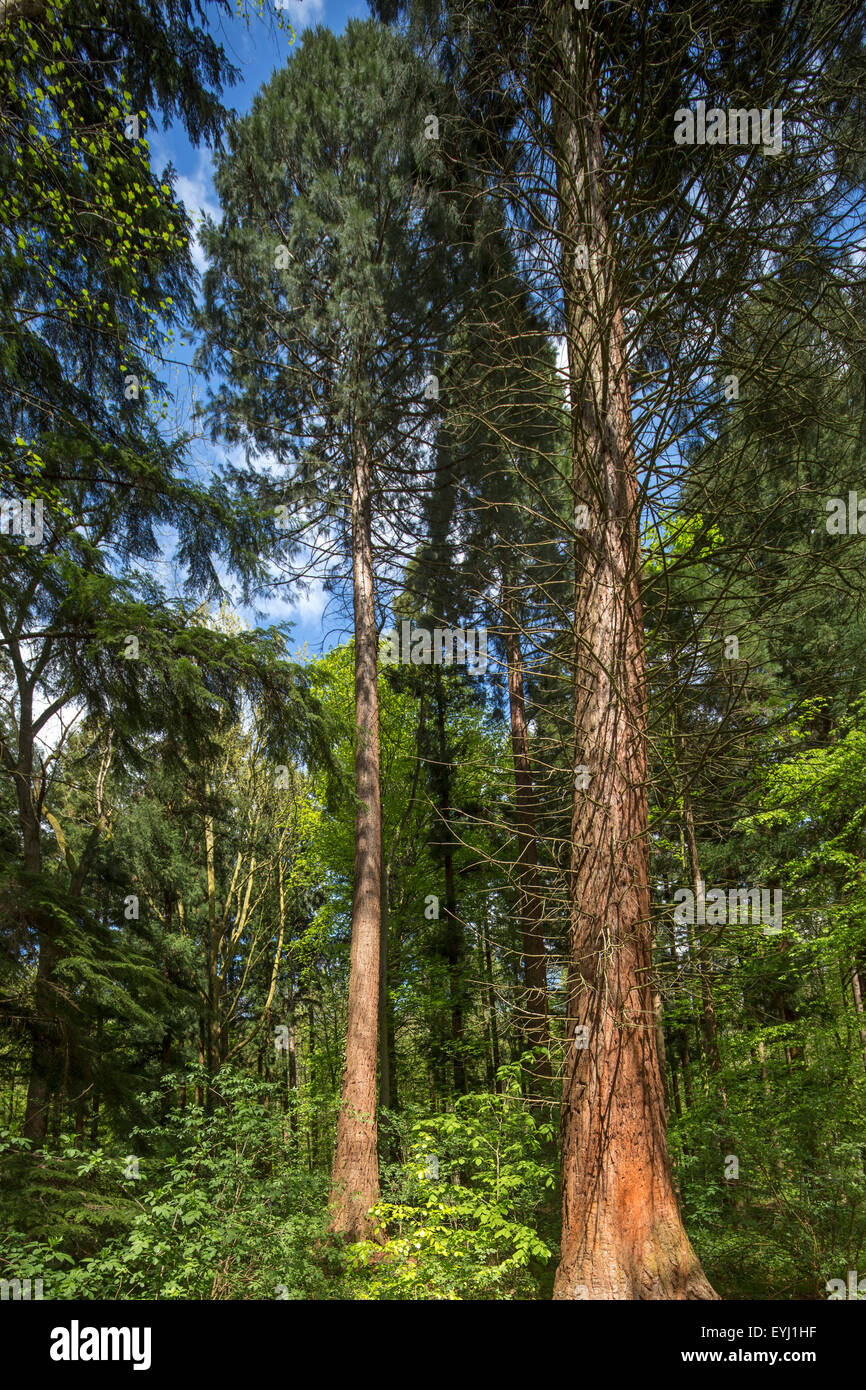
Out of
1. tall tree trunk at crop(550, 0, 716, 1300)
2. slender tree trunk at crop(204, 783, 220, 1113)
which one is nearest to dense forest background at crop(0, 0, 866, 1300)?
tall tree trunk at crop(550, 0, 716, 1300)

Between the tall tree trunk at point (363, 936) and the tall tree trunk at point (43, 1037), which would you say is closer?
the tall tree trunk at point (43, 1037)

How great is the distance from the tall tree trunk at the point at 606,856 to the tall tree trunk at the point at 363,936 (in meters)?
2.96

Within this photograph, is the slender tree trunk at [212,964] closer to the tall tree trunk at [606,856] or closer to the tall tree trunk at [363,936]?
the tall tree trunk at [363,936]

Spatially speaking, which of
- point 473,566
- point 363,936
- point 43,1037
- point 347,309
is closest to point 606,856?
point 363,936

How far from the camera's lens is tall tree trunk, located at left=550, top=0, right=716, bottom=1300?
2799mm

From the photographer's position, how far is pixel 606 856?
3.16 metres

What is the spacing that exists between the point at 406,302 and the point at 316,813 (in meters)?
9.29

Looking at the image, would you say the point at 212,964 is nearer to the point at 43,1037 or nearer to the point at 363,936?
the point at 363,936

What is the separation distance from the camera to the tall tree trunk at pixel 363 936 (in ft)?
19.8

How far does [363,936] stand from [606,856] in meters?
4.43

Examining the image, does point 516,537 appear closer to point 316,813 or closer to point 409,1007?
point 316,813

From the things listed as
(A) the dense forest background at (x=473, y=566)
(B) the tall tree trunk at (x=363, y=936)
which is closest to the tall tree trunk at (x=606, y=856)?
(A) the dense forest background at (x=473, y=566)

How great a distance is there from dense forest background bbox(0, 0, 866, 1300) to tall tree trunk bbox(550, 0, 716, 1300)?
0.02 meters

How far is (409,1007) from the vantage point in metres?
12.9
